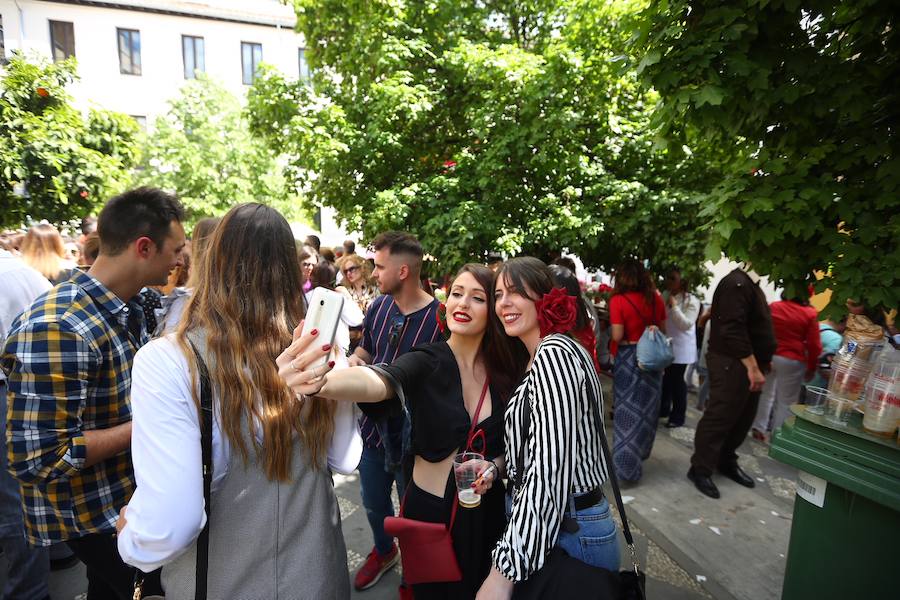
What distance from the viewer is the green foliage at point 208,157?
16500 millimetres

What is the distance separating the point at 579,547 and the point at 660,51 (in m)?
2.32

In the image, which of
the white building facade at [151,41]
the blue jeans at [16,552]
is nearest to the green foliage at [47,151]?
the blue jeans at [16,552]

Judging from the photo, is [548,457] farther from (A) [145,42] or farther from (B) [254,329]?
(A) [145,42]

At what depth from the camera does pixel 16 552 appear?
8.71ft

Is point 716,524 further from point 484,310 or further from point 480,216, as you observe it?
point 480,216

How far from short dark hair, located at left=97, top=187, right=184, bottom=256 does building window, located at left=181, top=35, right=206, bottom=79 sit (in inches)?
979

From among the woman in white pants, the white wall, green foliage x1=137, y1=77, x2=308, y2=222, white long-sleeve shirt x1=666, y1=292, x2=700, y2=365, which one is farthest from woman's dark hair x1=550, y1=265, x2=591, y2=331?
the white wall

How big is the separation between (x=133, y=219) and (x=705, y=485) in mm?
5014

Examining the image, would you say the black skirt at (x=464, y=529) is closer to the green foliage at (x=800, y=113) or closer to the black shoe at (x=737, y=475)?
the green foliage at (x=800, y=113)

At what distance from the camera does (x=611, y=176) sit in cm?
552

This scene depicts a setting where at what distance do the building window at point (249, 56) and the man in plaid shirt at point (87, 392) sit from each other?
2498 cm

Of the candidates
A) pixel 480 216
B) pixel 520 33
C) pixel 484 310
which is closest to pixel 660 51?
pixel 484 310

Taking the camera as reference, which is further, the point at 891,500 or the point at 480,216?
the point at 480,216

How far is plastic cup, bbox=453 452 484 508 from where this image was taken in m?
1.88
